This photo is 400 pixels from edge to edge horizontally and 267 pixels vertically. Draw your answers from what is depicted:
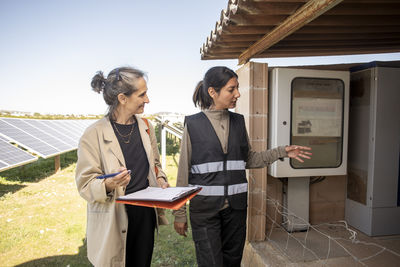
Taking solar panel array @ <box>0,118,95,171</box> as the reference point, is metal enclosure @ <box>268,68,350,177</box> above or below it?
above

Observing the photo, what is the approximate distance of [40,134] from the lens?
7.90 m

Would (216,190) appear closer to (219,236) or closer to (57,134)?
(219,236)

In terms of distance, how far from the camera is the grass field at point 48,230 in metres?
3.32

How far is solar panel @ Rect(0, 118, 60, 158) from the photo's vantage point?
6.21m

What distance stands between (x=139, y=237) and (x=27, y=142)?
A: 6.11 meters

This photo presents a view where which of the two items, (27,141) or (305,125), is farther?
(27,141)

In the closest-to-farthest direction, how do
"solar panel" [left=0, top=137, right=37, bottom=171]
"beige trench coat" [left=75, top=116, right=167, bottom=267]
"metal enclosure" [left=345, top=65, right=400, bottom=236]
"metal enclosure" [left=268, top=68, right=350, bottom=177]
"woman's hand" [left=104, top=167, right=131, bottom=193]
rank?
"woman's hand" [left=104, top=167, right=131, bottom=193] → "beige trench coat" [left=75, top=116, right=167, bottom=267] → "metal enclosure" [left=268, top=68, right=350, bottom=177] → "metal enclosure" [left=345, top=65, right=400, bottom=236] → "solar panel" [left=0, top=137, right=37, bottom=171]

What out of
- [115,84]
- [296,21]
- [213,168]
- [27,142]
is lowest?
[27,142]

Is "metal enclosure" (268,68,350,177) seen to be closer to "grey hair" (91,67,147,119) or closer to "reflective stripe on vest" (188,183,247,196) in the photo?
"reflective stripe on vest" (188,183,247,196)

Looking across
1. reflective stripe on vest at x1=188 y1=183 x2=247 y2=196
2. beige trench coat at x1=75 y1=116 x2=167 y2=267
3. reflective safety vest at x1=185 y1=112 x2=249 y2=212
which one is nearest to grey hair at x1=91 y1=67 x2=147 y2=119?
beige trench coat at x1=75 y1=116 x2=167 y2=267

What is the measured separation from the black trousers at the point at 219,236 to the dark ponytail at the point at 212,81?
83 centimetres

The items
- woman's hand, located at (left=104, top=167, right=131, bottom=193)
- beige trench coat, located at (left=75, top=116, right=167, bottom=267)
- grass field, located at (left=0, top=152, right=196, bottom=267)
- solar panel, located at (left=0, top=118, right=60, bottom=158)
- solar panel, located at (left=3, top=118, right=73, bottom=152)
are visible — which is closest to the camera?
woman's hand, located at (left=104, top=167, right=131, bottom=193)

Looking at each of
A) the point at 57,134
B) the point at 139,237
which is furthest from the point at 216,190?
the point at 57,134

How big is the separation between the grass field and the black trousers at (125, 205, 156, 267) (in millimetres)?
321
